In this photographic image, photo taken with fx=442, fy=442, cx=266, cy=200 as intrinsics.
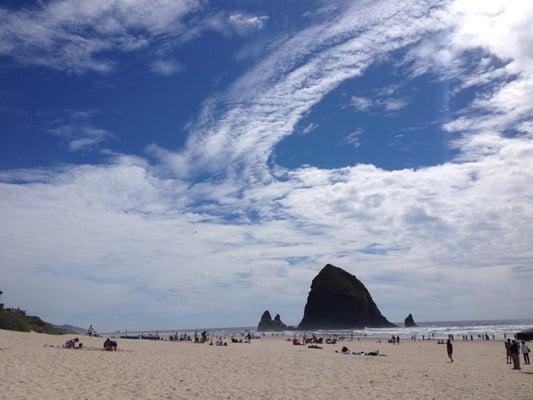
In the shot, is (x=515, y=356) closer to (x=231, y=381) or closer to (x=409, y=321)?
(x=231, y=381)

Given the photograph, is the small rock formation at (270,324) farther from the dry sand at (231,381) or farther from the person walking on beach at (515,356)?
the dry sand at (231,381)

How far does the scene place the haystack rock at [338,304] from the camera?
146m

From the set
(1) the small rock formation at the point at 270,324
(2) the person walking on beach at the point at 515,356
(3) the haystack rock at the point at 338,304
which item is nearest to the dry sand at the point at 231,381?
(2) the person walking on beach at the point at 515,356

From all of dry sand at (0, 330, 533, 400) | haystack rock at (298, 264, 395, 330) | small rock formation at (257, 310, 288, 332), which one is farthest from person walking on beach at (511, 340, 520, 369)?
small rock formation at (257, 310, 288, 332)

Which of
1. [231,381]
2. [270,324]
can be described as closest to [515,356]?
[231,381]

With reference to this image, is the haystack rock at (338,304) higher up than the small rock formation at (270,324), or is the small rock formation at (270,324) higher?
the haystack rock at (338,304)

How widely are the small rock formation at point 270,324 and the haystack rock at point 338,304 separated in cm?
989

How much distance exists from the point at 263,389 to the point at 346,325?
136 metres

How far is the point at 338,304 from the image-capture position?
147 metres

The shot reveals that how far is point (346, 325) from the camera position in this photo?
143625 mm

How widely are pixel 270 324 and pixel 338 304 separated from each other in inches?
1054

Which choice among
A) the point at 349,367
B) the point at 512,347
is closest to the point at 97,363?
the point at 349,367

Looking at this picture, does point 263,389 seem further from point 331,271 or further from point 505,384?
point 331,271

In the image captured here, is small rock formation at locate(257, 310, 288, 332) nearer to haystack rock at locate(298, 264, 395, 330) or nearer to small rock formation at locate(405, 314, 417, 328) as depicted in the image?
haystack rock at locate(298, 264, 395, 330)
